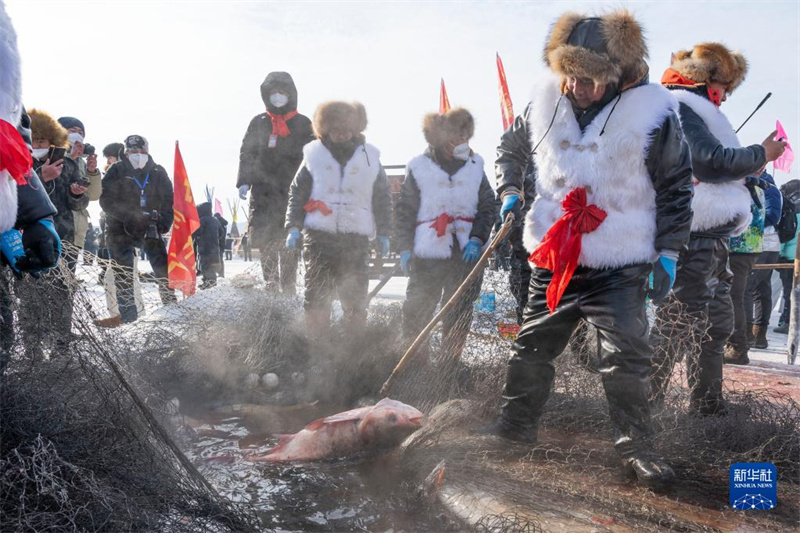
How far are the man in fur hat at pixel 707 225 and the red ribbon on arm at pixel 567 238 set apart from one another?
994mm

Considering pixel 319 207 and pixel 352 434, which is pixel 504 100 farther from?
pixel 352 434

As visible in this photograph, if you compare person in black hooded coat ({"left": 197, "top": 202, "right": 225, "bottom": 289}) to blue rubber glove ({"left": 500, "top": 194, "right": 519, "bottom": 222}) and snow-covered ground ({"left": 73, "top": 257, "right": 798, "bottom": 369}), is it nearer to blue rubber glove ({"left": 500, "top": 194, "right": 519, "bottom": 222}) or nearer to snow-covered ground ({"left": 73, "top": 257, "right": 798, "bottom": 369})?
snow-covered ground ({"left": 73, "top": 257, "right": 798, "bottom": 369})

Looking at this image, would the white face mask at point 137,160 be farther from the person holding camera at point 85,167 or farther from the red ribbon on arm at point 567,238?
the red ribbon on arm at point 567,238

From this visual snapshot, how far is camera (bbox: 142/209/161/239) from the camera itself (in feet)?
24.9

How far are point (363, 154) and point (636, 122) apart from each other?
3372mm

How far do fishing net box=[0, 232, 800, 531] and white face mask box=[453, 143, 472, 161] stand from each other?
1.27 metres

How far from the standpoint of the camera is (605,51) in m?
3.15

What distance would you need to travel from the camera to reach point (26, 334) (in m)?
2.79

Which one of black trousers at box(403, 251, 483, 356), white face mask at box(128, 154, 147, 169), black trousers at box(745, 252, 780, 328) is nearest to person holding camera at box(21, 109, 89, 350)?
white face mask at box(128, 154, 147, 169)

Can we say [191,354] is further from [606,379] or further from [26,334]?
[606,379]

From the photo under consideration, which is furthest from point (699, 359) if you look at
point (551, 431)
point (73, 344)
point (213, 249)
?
point (213, 249)

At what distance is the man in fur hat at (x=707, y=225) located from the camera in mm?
3844

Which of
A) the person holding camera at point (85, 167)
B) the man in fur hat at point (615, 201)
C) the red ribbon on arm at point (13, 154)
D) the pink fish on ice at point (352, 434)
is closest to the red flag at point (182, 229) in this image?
the person holding camera at point (85, 167)

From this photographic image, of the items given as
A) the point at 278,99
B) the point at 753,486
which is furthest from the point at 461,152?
the point at 753,486
